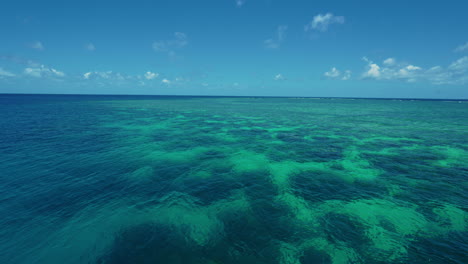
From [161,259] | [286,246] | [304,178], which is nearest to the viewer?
[161,259]

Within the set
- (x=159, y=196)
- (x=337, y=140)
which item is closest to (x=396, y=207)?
(x=159, y=196)

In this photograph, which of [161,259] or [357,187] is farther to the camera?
[357,187]

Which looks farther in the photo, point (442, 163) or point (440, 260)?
point (442, 163)

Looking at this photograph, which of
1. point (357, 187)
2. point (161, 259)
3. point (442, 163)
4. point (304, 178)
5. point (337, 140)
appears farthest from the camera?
point (337, 140)

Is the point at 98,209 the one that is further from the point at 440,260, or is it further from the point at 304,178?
the point at 440,260

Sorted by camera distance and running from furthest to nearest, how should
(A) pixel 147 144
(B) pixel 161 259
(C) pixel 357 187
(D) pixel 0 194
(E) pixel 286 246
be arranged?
(A) pixel 147 144, (C) pixel 357 187, (D) pixel 0 194, (E) pixel 286 246, (B) pixel 161 259

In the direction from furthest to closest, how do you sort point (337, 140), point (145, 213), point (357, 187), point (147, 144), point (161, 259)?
1. point (337, 140)
2. point (147, 144)
3. point (357, 187)
4. point (145, 213)
5. point (161, 259)

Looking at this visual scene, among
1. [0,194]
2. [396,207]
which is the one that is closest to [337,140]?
[396,207]

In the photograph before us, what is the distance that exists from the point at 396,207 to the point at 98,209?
59.8ft

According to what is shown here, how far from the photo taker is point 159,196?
1293 centimetres

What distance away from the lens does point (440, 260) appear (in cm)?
816

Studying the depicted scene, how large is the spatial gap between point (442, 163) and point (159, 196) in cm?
2598

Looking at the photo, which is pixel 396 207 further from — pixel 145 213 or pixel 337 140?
pixel 337 140

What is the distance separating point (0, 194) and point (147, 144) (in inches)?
525
